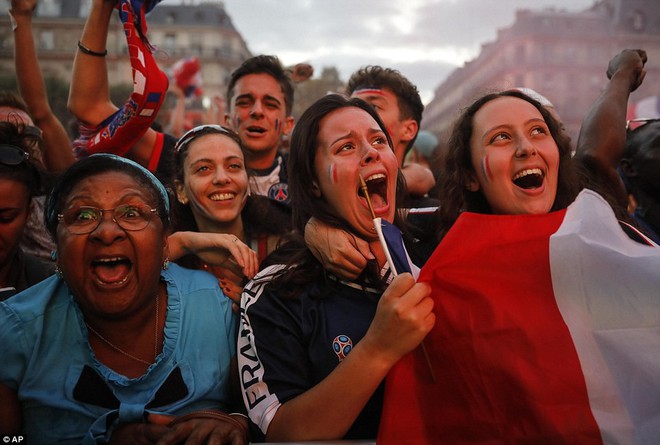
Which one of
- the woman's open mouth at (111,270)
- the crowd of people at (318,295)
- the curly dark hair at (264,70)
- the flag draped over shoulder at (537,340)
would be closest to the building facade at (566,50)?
the curly dark hair at (264,70)

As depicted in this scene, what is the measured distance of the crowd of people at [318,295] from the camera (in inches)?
64.6

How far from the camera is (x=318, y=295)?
2.02 m

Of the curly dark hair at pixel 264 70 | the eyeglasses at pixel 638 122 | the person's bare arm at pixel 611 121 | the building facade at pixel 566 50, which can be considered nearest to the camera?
the person's bare arm at pixel 611 121

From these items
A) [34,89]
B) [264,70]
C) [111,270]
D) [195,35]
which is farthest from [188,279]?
[195,35]

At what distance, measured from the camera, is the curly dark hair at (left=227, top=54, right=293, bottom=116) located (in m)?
3.93

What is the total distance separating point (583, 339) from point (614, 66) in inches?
81.1

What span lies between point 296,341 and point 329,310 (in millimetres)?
169

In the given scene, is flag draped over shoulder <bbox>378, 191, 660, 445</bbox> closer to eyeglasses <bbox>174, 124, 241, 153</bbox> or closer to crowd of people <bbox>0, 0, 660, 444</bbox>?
crowd of people <bbox>0, 0, 660, 444</bbox>

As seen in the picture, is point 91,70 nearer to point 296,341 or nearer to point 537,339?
point 296,341

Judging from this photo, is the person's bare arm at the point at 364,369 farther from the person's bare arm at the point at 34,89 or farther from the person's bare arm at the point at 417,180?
the person's bare arm at the point at 34,89

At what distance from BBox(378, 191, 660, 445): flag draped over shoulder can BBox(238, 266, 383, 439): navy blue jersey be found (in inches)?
9.6

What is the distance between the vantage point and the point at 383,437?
5.45ft

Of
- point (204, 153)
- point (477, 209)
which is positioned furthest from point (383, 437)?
point (204, 153)

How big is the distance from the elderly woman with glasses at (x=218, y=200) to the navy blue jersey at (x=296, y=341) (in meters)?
0.64
